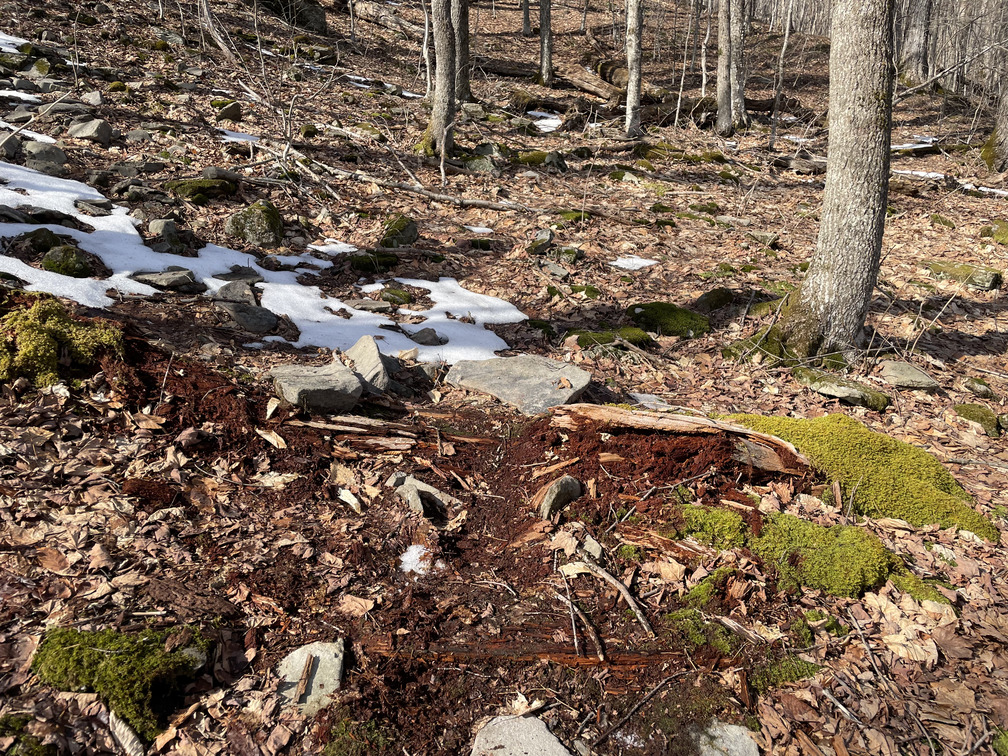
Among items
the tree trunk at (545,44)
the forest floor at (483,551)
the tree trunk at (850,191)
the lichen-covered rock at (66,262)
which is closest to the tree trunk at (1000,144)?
the forest floor at (483,551)

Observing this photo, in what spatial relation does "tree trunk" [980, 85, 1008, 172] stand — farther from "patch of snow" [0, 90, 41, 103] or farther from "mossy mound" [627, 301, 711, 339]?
"patch of snow" [0, 90, 41, 103]

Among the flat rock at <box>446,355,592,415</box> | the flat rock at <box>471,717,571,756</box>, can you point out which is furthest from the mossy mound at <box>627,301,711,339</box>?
the flat rock at <box>471,717,571,756</box>

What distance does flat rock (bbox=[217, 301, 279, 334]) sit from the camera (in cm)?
605

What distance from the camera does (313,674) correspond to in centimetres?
283

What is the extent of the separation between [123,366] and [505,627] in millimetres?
3338

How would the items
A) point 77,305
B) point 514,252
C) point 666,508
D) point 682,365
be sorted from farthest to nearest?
1. point 514,252
2. point 682,365
3. point 77,305
4. point 666,508

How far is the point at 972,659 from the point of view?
10.2 ft

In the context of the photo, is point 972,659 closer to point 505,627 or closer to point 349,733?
point 505,627

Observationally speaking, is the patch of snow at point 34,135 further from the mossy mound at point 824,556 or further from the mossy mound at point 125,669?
the mossy mound at point 824,556

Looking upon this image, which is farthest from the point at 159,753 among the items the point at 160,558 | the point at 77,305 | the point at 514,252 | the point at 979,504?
the point at 514,252

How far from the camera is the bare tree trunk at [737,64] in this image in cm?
1664

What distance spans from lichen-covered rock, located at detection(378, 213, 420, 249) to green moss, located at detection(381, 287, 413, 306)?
4.44 ft

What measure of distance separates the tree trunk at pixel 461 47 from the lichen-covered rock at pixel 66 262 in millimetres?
10902

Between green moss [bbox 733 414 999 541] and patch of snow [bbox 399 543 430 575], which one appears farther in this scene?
green moss [bbox 733 414 999 541]
